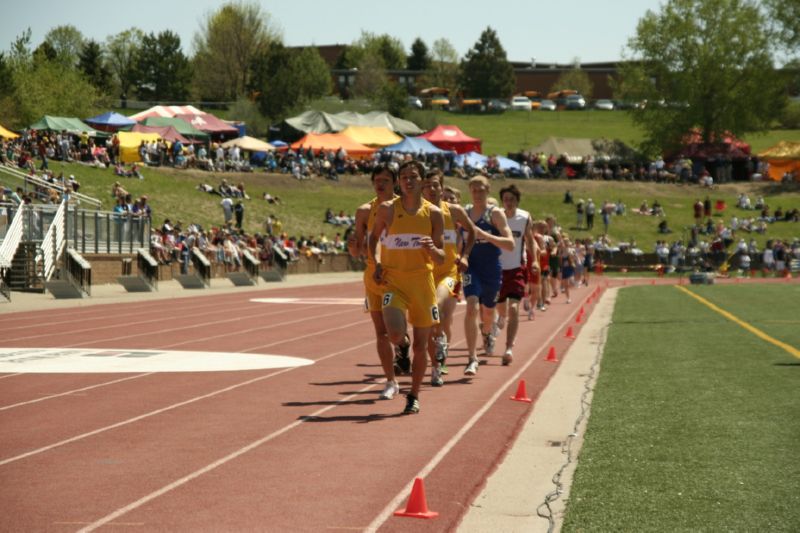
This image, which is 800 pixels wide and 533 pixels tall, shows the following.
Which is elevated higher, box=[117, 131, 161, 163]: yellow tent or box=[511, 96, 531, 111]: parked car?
box=[511, 96, 531, 111]: parked car

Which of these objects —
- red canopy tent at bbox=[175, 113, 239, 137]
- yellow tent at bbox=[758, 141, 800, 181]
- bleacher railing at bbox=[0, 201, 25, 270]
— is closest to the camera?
bleacher railing at bbox=[0, 201, 25, 270]

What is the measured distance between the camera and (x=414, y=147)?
6244 centimetres

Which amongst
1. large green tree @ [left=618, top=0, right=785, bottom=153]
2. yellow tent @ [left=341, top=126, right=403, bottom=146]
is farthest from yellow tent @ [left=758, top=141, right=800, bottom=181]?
yellow tent @ [left=341, top=126, right=403, bottom=146]

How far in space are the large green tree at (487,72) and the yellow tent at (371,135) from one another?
76.4m

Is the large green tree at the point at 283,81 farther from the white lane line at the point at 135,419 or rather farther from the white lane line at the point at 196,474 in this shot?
the white lane line at the point at 196,474

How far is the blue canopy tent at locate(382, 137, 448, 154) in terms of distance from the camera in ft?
201

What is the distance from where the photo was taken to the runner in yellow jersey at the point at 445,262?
484 inches

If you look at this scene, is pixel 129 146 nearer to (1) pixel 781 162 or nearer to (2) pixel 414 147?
(2) pixel 414 147

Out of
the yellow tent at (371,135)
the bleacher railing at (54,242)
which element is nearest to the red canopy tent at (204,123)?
the yellow tent at (371,135)

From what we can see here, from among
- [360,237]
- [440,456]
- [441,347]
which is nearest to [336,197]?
[441,347]

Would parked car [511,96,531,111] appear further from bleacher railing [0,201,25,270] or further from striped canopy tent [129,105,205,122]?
bleacher railing [0,201,25,270]

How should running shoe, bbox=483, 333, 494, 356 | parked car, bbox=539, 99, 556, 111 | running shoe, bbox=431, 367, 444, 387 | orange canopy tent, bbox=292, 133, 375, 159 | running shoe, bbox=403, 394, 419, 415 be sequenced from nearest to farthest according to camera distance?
running shoe, bbox=403, 394, 419, 415
running shoe, bbox=431, 367, 444, 387
running shoe, bbox=483, 333, 494, 356
orange canopy tent, bbox=292, 133, 375, 159
parked car, bbox=539, 99, 556, 111

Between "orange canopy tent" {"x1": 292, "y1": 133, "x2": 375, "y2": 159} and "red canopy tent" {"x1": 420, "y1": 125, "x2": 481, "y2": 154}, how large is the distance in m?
3.30

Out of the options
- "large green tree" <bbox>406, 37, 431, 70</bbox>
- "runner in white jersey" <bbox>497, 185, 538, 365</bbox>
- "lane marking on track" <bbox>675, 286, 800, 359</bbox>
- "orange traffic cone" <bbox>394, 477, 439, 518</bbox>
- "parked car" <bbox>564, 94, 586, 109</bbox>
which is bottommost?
"lane marking on track" <bbox>675, 286, 800, 359</bbox>
